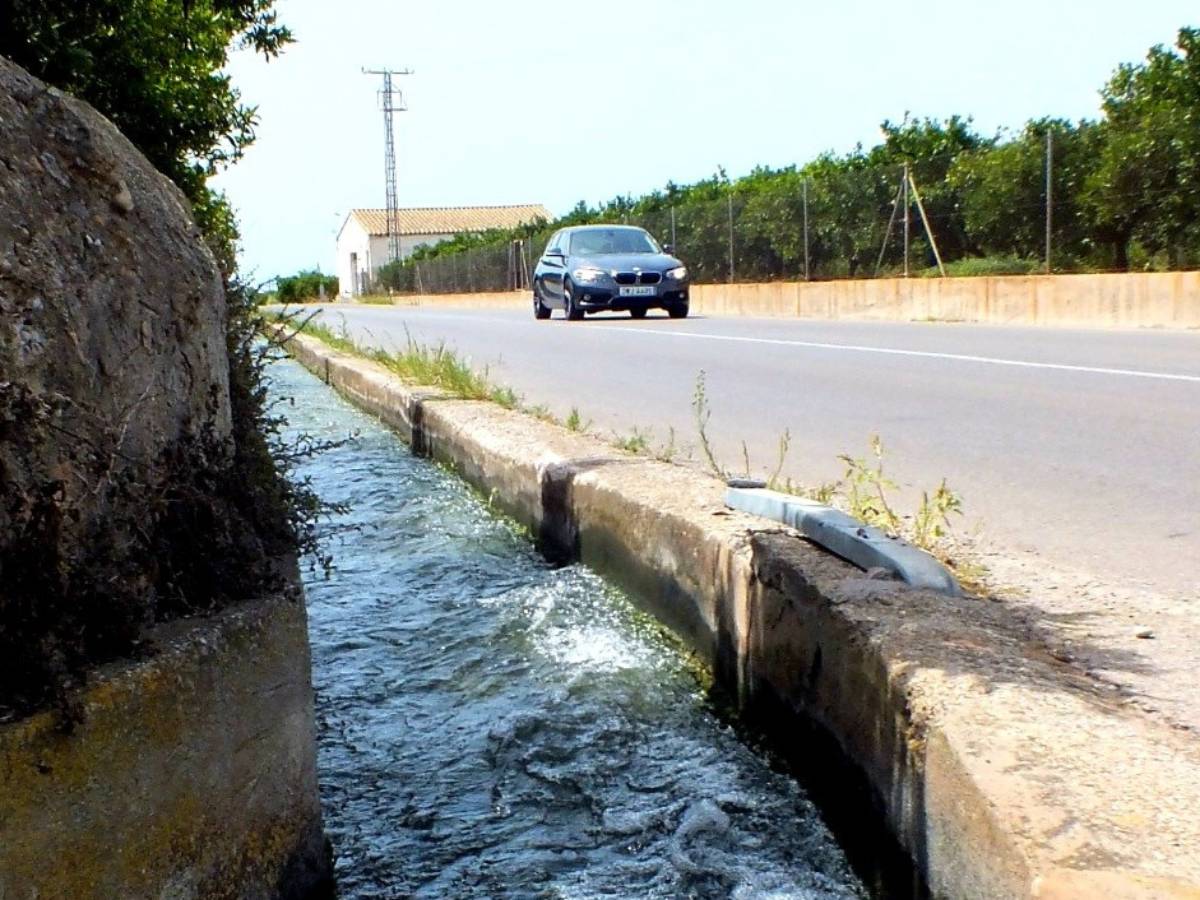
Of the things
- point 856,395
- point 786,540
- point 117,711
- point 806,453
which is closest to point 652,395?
point 856,395

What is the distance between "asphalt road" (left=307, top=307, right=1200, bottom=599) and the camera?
192 inches

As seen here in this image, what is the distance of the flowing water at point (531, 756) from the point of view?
115 inches

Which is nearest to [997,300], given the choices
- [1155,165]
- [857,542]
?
[1155,165]

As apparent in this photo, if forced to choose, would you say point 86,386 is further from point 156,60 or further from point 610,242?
point 610,242

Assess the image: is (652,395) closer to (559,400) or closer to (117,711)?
(559,400)

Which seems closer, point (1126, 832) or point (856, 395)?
point (1126, 832)

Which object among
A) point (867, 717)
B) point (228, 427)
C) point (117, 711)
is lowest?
point (867, 717)

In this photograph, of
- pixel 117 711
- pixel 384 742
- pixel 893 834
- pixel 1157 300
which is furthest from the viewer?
pixel 1157 300

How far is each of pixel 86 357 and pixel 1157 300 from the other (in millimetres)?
14559

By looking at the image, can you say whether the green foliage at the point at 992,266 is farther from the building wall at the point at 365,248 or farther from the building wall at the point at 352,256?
the building wall at the point at 352,256

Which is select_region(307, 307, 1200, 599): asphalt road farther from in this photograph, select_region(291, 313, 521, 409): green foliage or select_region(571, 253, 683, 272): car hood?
select_region(571, 253, 683, 272): car hood

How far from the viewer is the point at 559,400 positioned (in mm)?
9859

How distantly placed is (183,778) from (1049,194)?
18.0 meters

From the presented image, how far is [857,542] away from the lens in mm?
3480
